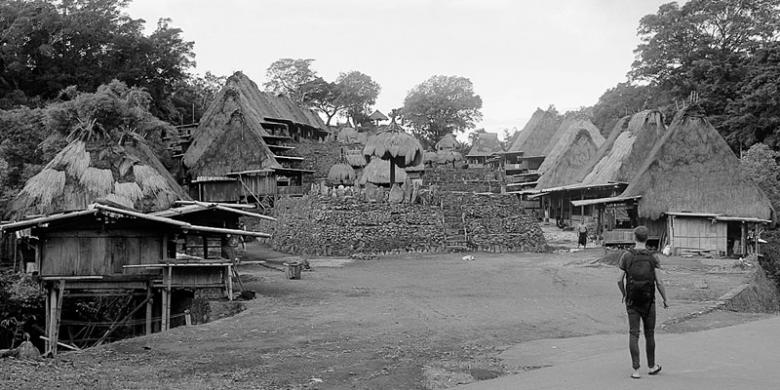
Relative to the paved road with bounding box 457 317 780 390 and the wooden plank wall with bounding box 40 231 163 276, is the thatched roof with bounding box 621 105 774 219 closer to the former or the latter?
the paved road with bounding box 457 317 780 390

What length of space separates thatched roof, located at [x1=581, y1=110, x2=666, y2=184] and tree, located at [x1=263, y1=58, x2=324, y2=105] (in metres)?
48.7

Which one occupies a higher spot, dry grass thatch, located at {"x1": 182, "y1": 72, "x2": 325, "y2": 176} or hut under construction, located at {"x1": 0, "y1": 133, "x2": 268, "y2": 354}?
dry grass thatch, located at {"x1": 182, "y1": 72, "x2": 325, "y2": 176}

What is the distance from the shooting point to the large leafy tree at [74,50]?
133 ft

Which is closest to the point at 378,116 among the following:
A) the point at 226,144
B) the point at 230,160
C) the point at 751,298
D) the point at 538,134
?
the point at 538,134

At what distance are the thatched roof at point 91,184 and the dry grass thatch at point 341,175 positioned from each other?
2479 cm

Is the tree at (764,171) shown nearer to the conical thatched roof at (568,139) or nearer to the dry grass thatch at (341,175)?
the conical thatched roof at (568,139)

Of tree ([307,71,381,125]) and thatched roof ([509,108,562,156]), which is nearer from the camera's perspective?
thatched roof ([509,108,562,156])

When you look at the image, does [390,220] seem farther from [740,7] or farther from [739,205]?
[740,7]

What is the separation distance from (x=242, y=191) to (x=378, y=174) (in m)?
11.1

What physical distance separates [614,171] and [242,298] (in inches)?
A: 1061

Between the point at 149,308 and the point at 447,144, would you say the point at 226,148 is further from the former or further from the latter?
the point at 447,144

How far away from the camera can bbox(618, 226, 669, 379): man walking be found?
27.3ft

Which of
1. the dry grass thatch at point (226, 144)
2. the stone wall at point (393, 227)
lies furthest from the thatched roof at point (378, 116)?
the stone wall at point (393, 227)

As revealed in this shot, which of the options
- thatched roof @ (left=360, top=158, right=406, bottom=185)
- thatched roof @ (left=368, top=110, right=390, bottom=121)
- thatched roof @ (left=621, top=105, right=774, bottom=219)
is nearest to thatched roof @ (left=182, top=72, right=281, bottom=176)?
thatched roof @ (left=360, top=158, right=406, bottom=185)
